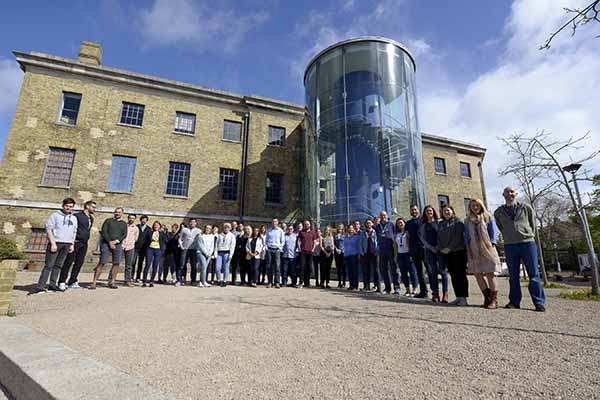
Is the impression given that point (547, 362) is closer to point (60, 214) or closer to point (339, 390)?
point (339, 390)

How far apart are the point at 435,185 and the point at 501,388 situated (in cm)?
2159

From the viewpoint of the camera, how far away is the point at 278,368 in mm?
2129

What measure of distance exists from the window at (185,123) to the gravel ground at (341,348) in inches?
513

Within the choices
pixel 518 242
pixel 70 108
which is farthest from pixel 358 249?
pixel 70 108

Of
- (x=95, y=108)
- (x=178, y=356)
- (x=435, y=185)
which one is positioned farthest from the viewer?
(x=435, y=185)

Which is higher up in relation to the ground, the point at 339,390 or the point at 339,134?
the point at 339,134

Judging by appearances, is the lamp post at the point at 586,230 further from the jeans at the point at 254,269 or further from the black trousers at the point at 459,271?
the jeans at the point at 254,269

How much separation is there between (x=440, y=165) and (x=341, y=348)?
22.7 m

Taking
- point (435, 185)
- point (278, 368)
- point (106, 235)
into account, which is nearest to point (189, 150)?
point (106, 235)

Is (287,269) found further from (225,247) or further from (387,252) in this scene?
(387,252)

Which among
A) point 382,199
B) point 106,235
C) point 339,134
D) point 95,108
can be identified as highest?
point 95,108

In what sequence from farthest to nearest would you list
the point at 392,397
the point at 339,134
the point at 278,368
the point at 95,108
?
the point at 95,108
the point at 339,134
the point at 278,368
the point at 392,397

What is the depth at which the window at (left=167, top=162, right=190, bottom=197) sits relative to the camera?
50.1ft

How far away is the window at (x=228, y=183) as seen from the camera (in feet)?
53.5
